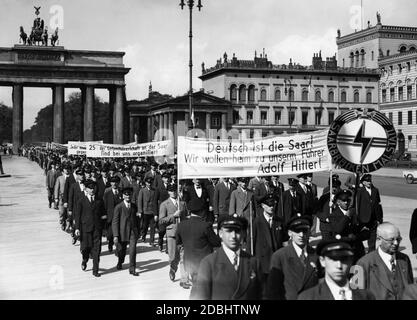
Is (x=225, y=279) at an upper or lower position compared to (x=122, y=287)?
upper

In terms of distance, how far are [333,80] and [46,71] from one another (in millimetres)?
44365

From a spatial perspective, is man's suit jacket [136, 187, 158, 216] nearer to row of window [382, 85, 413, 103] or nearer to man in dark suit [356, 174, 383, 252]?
man in dark suit [356, 174, 383, 252]

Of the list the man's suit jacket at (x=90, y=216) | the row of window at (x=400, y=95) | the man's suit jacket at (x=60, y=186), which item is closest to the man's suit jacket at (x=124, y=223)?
the man's suit jacket at (x=90, y=216)

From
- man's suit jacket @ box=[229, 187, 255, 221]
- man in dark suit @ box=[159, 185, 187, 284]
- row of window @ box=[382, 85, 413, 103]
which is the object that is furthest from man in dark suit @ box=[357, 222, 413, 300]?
row of window @ box=[382, 85, 413, 103]

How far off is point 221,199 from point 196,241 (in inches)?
262

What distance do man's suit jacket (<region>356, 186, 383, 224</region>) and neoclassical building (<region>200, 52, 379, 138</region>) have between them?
7599 cm

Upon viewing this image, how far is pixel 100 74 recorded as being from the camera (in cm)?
7488

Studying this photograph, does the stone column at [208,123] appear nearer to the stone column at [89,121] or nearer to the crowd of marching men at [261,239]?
the stone column at [89,121]

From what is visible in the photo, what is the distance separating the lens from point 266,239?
801 cm

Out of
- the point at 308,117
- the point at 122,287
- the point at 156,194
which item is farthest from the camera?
the point at 308,117

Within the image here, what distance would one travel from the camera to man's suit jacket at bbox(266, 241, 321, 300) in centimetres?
562

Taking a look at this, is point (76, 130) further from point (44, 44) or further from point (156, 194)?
point (156, 194)

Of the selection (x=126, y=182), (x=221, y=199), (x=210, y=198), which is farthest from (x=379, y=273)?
(x=126, y=182)
